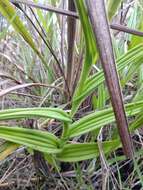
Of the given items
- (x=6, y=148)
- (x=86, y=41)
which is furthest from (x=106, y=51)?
(x=6, y=148)

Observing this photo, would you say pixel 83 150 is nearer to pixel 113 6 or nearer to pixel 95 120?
pixel 95 120

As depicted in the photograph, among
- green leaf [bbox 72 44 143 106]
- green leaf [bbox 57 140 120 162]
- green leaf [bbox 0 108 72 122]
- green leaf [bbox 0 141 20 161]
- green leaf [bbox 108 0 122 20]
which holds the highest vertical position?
green leaf [bbox 108 0 122 20]

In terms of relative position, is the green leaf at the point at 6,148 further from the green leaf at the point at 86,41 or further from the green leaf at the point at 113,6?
the green leaf at the point at 113,6

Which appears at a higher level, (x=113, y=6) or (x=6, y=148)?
(x=113, y=6)

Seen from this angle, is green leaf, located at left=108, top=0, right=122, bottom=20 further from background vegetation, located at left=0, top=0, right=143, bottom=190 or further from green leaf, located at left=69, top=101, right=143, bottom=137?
green leaf, located at left=69, top=101, right=143, bottom=137

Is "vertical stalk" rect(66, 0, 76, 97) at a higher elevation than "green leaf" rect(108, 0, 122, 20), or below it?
below

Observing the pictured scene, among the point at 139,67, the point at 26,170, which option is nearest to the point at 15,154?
the point at 26,170

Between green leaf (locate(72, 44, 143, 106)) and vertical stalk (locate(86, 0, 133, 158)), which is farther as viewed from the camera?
green leaf (locate(72, 44, 143, 106))

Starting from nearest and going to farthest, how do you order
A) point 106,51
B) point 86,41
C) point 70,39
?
point 106,51
point 86,41
point 70,39

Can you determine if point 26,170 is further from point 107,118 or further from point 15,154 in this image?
point 107,118

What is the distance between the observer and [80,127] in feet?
1.63

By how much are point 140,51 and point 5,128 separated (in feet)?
0.66

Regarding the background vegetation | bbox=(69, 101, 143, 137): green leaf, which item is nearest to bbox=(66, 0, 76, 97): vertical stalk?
the background vegetation

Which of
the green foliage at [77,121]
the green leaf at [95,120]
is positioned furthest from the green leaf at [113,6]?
the green leaf at [95,120]
